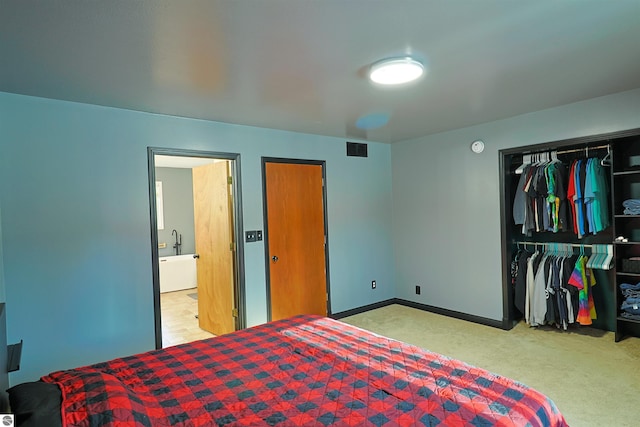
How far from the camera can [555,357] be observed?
10.8 ft

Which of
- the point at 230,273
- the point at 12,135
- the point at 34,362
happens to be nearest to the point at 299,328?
the point at 230,273

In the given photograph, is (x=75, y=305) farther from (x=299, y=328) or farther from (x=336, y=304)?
(x=336, y=304)

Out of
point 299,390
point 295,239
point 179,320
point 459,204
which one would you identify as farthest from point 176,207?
point 299,390

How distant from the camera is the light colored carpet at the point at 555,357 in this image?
2514 millimetres

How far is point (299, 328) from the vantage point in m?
2.58

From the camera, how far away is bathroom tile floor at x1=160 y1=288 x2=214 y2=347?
4.20 meters

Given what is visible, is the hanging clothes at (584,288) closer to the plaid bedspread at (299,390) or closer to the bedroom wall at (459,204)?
the bedroom wall at (459,204)

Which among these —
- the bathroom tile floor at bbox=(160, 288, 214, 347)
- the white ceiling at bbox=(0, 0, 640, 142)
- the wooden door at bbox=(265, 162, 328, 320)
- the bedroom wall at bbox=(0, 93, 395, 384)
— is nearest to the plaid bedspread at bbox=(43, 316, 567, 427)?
the bedroom wall at bbox=(0, 93, 395, 384)

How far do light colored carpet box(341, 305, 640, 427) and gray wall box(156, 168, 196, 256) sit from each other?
172 inches

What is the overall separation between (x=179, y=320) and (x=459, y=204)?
3899 millimetres

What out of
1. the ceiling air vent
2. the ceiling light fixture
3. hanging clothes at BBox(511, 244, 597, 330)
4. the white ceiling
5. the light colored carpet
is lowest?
the light colored carpet

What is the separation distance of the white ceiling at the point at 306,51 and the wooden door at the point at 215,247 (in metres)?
1.07

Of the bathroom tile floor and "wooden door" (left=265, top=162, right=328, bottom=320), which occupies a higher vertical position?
"wooden door" (left=265, top=162, right=328, bottom=320)

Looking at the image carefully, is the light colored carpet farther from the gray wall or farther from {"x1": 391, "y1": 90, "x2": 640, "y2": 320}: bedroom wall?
the gray wall
